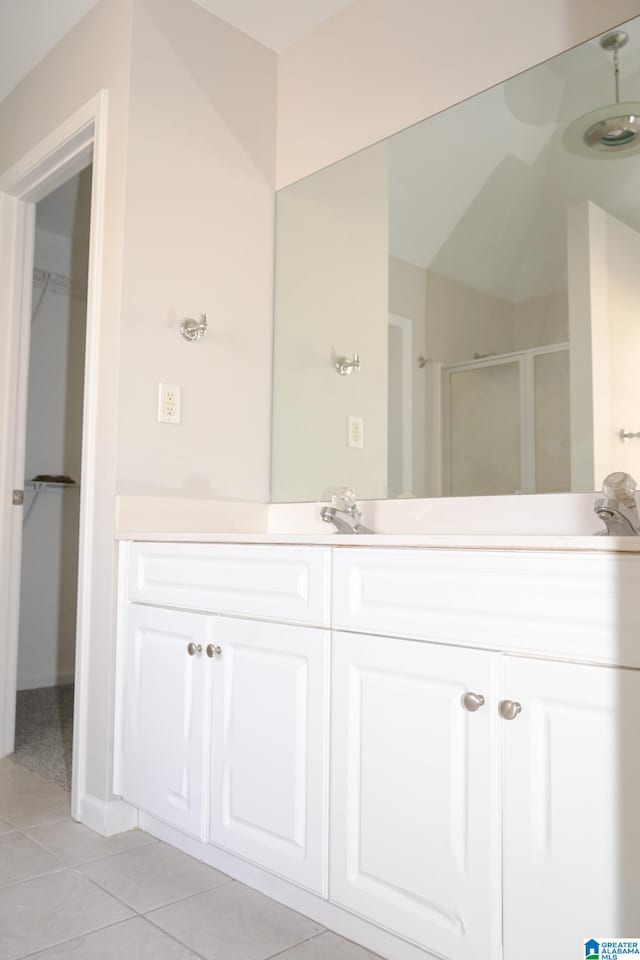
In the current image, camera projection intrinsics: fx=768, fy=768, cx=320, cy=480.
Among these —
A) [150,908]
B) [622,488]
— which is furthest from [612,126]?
[150,908]

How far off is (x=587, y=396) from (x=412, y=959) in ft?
3.87

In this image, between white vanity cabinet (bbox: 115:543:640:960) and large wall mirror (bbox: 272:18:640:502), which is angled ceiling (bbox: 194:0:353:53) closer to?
large wall mirror (bbox: 272:18:640:502)

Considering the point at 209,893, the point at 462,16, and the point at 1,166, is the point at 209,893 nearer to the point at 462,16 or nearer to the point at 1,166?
the point at 462,16

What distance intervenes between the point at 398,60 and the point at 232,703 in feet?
5.95

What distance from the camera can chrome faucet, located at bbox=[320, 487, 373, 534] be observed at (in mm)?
1949

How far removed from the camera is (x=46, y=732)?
10.1 feet

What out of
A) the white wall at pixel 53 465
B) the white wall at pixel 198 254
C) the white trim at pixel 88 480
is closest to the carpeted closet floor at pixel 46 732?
the white wall at pixel 53 465

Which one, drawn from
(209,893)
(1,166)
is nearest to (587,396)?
(209,893)

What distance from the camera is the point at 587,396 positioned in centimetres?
170

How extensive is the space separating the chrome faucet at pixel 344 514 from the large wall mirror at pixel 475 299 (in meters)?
0.16

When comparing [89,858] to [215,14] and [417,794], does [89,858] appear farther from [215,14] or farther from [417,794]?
[215,14]

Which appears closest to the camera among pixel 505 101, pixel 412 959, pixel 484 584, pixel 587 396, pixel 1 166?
pixel 484 584

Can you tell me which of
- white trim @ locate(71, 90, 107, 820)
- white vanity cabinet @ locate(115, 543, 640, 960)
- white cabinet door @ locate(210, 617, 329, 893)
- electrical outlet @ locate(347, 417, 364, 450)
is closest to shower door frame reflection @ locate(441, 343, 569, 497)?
electrical outlet @ locate(347, 417, 364, 450)

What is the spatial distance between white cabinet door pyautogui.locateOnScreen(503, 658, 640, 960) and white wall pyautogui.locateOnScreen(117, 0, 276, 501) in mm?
1337
